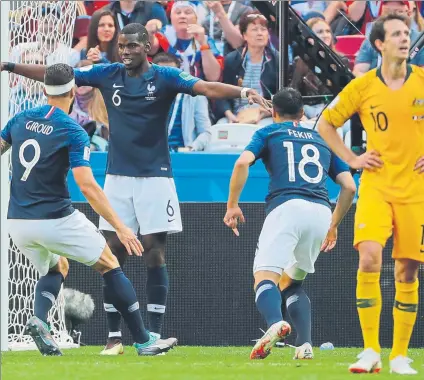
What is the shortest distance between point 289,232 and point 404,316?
120cm

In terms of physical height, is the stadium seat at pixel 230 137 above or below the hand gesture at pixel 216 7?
below

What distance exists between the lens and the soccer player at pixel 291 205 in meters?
8.05

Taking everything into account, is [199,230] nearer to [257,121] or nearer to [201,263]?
[201,263]

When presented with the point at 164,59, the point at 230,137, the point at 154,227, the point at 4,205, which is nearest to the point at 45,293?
the point at 154,227

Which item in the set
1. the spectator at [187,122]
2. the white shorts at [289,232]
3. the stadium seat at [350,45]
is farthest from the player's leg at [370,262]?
the stadium seat at [350,45]

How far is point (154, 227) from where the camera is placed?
350 inches

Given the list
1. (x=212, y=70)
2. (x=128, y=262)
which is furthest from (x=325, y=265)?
(x=212, y=70)

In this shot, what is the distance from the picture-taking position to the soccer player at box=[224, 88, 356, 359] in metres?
8.05

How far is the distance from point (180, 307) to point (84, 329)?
3.03 ft

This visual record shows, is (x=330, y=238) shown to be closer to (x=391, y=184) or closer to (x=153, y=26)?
(x=391, y=184)

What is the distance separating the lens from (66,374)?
263 inches

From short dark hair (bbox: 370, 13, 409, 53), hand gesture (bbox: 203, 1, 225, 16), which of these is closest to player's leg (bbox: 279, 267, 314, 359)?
short dark hair (bbox: 370, 13, 409, 53)

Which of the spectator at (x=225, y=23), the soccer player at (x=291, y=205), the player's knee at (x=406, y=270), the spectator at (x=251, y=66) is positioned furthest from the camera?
the spectator at (x=225, y=23)

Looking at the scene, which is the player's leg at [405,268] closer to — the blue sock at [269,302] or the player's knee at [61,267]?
the blue sock at [269,302]
